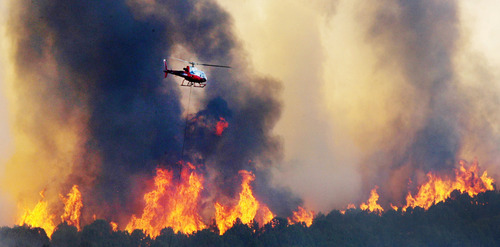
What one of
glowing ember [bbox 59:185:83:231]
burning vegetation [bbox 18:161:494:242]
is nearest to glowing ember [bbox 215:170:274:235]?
burning vegetation [bbox 18:161:494:242]

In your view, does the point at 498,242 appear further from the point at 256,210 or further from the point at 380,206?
the point at 256,210

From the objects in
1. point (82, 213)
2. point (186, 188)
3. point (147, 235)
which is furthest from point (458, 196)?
point (82, 213)

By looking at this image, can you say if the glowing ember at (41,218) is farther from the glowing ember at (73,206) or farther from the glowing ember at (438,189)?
the glowing ember at (438,189)

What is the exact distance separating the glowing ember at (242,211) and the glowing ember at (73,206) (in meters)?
32.0

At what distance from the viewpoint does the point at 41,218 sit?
9419cm

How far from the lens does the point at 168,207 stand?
98.9m

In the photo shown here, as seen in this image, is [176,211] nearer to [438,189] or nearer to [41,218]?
[41,218]

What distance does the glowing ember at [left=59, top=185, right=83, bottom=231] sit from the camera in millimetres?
95375

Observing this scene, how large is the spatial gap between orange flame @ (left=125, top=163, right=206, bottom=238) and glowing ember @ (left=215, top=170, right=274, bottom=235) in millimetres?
4993

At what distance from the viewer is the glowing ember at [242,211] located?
105m

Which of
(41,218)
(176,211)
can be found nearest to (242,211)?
(176,211)

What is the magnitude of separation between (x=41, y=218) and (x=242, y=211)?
46442 millimetres

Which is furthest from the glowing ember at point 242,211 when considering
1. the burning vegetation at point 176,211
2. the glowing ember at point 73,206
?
the glowing ember at point 73,206

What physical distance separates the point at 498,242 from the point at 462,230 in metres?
10.5
